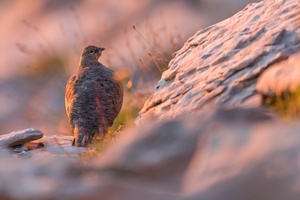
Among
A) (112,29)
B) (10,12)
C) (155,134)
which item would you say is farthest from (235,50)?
(10,12)

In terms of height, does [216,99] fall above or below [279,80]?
above

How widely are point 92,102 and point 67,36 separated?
21.5 ft

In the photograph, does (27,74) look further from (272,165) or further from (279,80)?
(272,165)

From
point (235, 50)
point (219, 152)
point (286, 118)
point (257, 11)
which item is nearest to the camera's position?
point (219, 152)

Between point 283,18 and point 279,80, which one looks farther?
point 283,18

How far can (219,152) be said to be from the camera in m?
3.43

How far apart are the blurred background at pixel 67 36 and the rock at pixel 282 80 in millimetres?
5627

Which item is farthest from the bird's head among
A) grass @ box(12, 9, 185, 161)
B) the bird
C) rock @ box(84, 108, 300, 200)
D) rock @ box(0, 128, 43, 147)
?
rock @ box(84, 108, 300, 200)

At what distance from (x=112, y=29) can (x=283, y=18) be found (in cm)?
850

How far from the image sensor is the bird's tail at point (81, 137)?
22.8 feet

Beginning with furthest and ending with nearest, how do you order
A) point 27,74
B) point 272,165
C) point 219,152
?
point 27,74 → point 219,152 → point 272,165

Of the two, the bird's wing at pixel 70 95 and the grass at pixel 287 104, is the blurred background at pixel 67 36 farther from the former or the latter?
the grass at pixel 287 104

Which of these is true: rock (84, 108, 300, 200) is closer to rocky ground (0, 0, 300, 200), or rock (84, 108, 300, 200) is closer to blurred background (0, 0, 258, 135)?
rocky ground (0, 0, 300, 200)

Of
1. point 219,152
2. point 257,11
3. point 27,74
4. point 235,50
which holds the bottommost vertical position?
point 219,152
